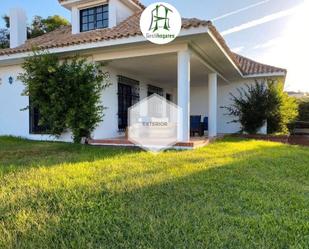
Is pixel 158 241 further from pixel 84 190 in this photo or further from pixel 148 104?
pixel 148 104

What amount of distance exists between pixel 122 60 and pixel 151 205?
7.81 meters

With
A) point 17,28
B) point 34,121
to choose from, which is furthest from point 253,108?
point 17,28

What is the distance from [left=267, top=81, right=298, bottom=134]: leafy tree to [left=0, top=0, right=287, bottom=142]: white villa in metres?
1.10

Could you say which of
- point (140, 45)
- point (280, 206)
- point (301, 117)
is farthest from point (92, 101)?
point (301, 117)

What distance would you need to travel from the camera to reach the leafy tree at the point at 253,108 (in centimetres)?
1456

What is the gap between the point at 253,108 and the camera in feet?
48.1

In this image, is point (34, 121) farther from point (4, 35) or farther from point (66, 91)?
point (4, 35)

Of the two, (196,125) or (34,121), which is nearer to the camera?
(34,121)

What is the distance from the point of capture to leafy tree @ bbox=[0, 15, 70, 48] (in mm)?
24844

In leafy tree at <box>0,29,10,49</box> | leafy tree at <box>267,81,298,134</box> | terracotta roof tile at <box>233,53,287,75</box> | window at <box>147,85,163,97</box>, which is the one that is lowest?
leafy tree at <box>267,81,298,134</box>

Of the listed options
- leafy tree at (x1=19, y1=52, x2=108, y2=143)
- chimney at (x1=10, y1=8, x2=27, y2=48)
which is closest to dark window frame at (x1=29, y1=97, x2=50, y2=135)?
leafy tree at (x1=19, y1=52, x2=108, y2=143)

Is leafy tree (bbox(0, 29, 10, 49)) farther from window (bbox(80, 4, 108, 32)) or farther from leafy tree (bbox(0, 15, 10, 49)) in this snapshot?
window (bbox(80, 4, 108, 32))

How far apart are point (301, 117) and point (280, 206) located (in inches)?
765

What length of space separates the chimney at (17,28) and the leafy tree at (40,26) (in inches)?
464
